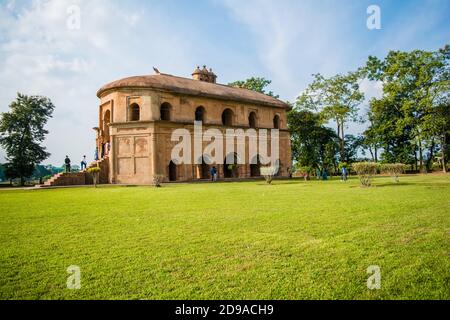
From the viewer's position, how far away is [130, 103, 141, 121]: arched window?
24.4 meters

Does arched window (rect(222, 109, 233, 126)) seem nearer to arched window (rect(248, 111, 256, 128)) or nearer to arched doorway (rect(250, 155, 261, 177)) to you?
arched window (rect(248, 111, 256, 128))

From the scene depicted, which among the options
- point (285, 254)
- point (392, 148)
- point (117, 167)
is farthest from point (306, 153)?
point (285, 254)

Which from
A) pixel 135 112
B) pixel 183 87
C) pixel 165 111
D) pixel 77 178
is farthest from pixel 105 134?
pixel 183 87

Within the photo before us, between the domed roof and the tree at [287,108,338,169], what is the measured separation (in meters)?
7.15

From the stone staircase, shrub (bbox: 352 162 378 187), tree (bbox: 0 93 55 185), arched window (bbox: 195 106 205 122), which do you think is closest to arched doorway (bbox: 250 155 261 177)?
arched window (bbox: 195 106 205 122)

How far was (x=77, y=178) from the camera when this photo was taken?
73.5 feet

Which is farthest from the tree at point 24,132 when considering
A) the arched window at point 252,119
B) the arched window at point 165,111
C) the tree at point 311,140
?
the tree at point 311,140

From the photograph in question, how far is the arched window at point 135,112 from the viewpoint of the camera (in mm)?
24434

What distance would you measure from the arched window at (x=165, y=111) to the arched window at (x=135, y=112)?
1.99 m

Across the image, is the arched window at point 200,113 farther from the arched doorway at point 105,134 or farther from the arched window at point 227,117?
the arched doorway at point 105,134

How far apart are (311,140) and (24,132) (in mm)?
34356

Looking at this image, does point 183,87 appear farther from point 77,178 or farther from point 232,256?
point 232,256

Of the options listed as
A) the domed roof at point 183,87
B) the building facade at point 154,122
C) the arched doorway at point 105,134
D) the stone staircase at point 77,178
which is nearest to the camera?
the stone staircase at point 77,178
